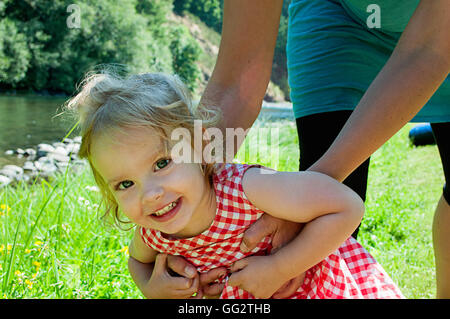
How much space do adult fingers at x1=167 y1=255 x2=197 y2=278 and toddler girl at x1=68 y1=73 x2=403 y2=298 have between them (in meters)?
0.03

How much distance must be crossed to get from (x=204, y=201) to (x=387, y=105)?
0.61 m

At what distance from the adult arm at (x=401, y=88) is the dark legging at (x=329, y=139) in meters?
0.45

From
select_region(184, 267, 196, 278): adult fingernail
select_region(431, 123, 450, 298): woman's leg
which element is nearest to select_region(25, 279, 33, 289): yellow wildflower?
select_region(184, 267, 196, 278): adult fingernail

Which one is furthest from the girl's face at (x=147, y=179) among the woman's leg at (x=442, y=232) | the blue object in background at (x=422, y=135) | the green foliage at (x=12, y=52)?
the green foliage at (x=12, y=52)

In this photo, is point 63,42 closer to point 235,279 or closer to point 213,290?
point 213,290

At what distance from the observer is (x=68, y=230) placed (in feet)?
8.84

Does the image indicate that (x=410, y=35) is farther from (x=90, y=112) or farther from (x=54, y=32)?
(x=54, y=32)

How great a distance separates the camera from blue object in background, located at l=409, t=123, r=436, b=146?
7.51 m

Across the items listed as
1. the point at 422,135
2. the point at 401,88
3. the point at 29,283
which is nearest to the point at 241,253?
the point at 401,88

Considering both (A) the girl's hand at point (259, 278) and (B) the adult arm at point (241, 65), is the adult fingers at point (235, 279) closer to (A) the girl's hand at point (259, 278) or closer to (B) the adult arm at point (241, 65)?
(A) the girl's hand at point (259, 278)

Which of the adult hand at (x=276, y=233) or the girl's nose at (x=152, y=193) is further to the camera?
the adult hand at (x=276, y=233)

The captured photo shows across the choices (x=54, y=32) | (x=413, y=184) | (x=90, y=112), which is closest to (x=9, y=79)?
(x=54, y=32)

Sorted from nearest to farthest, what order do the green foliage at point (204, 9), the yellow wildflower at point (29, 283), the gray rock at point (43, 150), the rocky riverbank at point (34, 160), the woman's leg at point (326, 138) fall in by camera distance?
the woman's leg at point (326, 138), the yellow wildflower at point (29, 283), the rocky riverbank at point (34, 160), the gray rock at point (43, 150), the green foliage at point (204, 9)

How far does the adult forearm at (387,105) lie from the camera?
1173 mm
